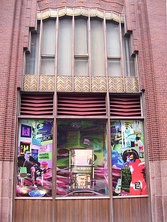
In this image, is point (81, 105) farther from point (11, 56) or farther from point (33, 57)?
point (11, 56)

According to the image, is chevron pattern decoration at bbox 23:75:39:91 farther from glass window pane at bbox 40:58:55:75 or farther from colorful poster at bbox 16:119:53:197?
colorful poster at bbox 16:119:53:197

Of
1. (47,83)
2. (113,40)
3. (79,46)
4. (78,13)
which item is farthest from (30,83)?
(113,40)

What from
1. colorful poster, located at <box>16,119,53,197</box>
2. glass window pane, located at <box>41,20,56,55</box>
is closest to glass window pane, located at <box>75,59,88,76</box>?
glass window pane, located at <box>41,20,56,55</box>

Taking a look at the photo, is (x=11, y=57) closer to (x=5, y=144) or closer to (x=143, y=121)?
(x=5, y=144)

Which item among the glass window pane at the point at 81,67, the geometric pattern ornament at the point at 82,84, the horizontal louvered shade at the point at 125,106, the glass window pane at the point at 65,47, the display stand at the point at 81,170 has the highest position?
the glass window pane at the point at 65,47

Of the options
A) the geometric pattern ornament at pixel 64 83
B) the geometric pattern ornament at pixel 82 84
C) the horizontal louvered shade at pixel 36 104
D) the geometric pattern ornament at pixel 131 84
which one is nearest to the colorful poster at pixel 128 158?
the geometric pattern ornament at pixel 131 84

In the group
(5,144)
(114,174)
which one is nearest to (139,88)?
(114,174)

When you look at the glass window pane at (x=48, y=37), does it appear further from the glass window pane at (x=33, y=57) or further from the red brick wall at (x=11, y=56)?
the red brick wall at (x=11, y=56)

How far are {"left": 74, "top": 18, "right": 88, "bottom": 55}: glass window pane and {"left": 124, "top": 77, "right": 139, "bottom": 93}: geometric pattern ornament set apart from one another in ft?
6.70

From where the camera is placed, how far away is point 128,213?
939 centimetres

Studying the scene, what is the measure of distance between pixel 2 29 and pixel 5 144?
178 inches

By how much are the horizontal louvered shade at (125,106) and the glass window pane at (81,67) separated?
1557mm

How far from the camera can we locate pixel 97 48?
36.0 ft

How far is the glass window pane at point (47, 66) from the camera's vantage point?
10.6 metres
